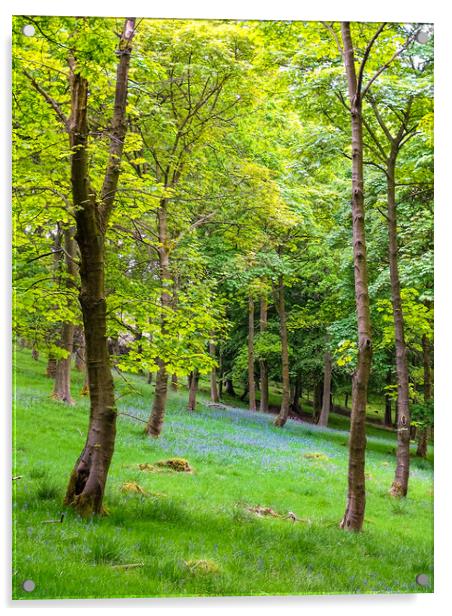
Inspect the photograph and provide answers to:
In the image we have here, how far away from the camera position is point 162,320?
219 inches

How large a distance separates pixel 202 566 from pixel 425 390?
265cm

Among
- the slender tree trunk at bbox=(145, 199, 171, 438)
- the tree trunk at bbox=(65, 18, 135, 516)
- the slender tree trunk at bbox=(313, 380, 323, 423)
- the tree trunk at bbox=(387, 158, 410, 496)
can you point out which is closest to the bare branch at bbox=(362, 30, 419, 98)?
the tree trunk at bbox=(387, 158, 410, 496)

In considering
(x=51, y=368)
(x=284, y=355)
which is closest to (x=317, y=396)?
(x=284, y=355)

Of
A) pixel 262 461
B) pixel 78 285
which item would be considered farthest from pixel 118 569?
pixel 78 285

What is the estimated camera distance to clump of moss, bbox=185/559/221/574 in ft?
15.7

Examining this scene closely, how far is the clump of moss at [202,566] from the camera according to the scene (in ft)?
15.7

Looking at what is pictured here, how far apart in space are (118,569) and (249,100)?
4400 mm

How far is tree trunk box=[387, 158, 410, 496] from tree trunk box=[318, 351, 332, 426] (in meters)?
0.65

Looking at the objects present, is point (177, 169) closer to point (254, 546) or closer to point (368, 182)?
point (368, 182)

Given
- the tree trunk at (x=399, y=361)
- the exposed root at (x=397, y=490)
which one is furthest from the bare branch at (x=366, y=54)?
the exposed root at (x=397, y=490)

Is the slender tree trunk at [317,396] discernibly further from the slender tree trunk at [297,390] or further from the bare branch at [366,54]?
the bare branch at [366,54]

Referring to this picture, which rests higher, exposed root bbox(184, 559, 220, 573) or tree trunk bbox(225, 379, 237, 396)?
tree trunk bbox(225, 379, 237, 396)

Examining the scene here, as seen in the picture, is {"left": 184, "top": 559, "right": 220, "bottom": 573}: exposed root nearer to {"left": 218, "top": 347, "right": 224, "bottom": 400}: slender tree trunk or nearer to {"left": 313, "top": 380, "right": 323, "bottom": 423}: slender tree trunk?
{"left": 218, "top": 347, "right": 224, "bottom": 400}: slender tree trunk

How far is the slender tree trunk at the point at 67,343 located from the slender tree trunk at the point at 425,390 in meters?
3.28
